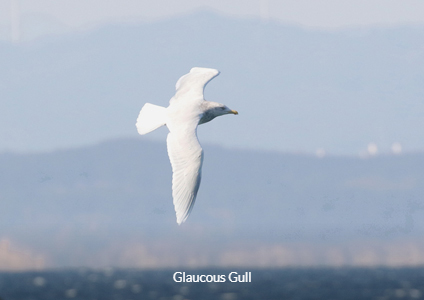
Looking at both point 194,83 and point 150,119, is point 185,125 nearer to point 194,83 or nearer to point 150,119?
point 150,119

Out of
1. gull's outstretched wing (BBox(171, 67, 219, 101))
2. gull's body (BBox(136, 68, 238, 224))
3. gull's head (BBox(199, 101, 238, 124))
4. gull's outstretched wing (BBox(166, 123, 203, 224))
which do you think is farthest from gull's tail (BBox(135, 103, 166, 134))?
gull's outstretched wing (BBox(166, 123, 203, 224))

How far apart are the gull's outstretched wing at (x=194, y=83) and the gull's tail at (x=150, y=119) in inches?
44.8

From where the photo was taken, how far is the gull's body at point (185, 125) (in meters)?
16.1

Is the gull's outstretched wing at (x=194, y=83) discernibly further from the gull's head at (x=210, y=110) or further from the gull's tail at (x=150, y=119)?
the gull's tail at (x=150, y=119)

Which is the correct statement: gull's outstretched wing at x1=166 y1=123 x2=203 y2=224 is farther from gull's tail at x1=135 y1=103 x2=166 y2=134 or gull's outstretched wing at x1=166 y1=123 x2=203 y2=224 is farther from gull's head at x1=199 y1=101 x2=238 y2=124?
gull's head at x1=199 y1=101 x2=238 y2=124

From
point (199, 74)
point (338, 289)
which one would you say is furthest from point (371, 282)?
point (199, 74)

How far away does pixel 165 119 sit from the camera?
61.1ft

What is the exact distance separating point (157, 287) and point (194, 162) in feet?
439

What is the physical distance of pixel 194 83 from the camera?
68.6ft

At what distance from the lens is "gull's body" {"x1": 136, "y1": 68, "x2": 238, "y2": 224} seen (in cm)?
1609

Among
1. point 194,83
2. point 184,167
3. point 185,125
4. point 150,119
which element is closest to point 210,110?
point 150,119

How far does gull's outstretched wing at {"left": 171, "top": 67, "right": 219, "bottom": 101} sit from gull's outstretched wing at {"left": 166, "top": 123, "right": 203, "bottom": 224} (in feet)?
9.73

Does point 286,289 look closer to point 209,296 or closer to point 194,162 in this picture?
point 209,296

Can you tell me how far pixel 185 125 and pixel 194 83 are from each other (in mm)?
3338
